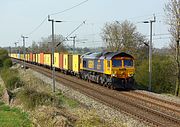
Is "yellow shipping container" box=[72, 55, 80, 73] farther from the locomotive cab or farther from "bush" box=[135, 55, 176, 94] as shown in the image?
the locomotive cab

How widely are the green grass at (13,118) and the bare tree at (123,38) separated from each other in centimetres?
3261

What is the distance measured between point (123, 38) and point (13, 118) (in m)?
39.5

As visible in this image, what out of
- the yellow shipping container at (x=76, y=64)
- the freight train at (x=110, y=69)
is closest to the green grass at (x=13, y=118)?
the freight train at (x=110, y=69)

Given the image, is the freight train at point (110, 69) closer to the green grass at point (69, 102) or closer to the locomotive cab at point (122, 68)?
the locomotive cab at point (122, 68)

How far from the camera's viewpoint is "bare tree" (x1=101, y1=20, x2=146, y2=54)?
178 feet

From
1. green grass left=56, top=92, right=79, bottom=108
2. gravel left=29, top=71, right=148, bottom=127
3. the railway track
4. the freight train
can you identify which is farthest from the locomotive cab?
green grass left=56, top=92, right=79, bottom=108

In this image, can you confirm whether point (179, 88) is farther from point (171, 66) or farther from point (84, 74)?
point (84, 74)

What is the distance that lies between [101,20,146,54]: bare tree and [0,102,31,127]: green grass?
107 feet

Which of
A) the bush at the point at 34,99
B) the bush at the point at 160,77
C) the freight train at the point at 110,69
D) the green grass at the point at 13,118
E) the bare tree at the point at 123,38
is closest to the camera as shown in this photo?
the green grass at the point at 13,118

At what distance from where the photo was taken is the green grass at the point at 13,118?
1767 cm

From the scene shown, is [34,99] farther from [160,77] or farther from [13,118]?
[160,77]

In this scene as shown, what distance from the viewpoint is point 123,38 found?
56.9m

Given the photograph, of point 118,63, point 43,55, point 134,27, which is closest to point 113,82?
point 118,63

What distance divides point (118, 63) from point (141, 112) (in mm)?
10511
